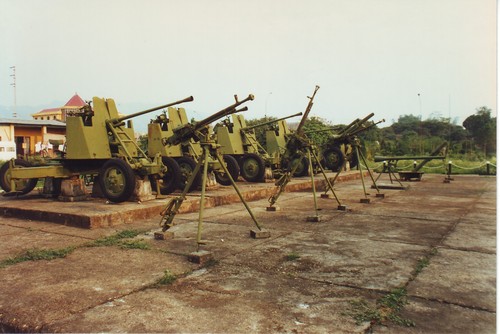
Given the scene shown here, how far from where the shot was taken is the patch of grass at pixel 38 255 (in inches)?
156

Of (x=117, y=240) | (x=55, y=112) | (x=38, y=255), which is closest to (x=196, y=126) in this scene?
(x=117, y=240)

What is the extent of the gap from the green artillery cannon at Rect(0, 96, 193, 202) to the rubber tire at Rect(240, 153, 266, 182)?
149 inches

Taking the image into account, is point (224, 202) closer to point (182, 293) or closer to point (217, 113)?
point (217, 113)

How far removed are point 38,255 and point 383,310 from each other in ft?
10.2

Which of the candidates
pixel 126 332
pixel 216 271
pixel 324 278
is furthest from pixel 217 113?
pixel 126 332

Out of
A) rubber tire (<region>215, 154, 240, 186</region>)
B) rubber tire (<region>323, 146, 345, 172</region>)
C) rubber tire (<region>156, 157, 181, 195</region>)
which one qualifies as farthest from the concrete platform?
rubber tire (<region>323, 146, 345, 172</region>)

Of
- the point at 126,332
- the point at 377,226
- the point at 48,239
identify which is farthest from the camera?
the point at 377,226

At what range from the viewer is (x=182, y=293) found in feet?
10.2

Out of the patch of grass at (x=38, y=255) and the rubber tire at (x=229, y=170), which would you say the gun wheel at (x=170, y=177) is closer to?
the rubber tire at (x=229, y=170)

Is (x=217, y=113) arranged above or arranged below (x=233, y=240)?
above

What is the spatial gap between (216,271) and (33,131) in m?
27.6

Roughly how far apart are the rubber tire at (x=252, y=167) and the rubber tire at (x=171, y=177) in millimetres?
3233

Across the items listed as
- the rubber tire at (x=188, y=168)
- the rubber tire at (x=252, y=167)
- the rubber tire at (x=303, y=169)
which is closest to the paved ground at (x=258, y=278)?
the rubber tire at (x=188, y=168)

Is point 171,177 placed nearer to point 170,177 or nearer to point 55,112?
point 170,177
